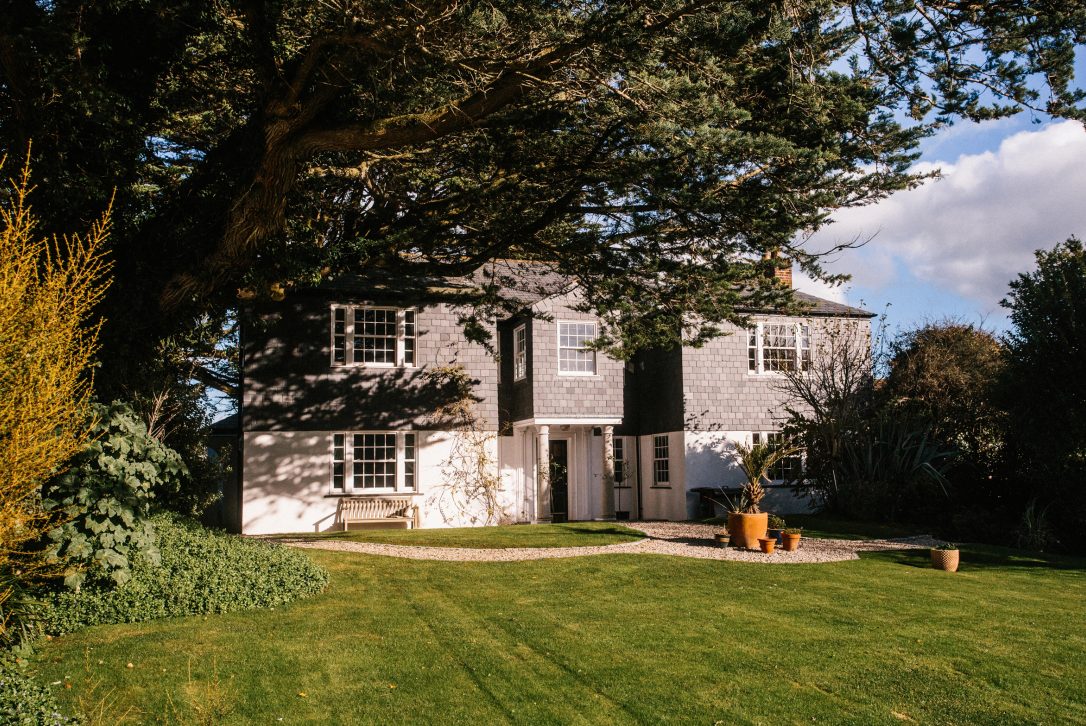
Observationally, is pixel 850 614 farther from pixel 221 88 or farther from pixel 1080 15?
pixel 221 88

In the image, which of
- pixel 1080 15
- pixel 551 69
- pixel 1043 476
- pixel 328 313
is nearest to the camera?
pixel 1080 15

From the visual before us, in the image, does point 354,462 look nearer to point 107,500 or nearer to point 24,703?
point 107,500

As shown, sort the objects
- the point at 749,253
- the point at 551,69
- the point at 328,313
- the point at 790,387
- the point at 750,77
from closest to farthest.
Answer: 1. the point at 551,69
2. the point at 750,77
3. the point at 749,253
4. the point at 328,313
5. the point at 790,387

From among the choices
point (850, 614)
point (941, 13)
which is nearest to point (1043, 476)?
point (850, 614)

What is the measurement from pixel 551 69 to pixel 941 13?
151 inches

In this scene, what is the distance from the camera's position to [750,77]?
920 centimetres

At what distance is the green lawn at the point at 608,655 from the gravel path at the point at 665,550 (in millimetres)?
2292

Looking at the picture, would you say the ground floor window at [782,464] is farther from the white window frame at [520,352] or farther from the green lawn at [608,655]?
the green lawn at [608,655]

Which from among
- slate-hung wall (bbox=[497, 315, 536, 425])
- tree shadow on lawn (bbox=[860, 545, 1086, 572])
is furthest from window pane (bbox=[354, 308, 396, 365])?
tree shadow on lawn (bbox=[860, 545, 1086, 572])

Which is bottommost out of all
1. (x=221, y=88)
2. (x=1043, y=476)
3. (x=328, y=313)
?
(x=1043, y=476)

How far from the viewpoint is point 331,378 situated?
70.5 ft

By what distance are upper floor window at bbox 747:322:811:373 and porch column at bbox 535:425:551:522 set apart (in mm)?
6518

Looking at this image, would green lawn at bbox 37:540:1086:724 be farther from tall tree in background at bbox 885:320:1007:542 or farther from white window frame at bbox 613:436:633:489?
white window frame at bbox 613:436:633:489

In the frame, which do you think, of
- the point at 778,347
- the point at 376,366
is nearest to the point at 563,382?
the point at 376,366
